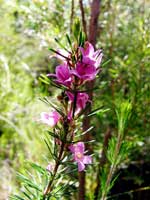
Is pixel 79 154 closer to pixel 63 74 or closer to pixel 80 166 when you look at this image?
pixel 80 166

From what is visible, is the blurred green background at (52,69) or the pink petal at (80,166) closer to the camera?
the pink petal at (80,166)

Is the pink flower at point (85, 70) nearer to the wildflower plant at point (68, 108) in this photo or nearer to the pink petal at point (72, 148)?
the wildflower plant at point (68, 108)

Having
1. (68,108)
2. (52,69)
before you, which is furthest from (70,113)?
(52,69)

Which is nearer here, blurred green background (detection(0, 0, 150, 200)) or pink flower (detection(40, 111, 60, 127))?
pink flower (detection(40, 111, 60, 127))

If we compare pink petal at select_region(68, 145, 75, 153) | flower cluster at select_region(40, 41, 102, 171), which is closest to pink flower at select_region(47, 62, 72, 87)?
flower cluster at select_region(40, 41, 102, 171)

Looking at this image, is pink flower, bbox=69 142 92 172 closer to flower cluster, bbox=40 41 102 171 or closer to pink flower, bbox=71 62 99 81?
flower cluster, bbox=40 41 102 171

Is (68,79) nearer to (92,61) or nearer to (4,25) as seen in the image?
(92,61)

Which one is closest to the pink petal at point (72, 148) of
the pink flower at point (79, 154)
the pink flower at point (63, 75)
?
the pink flower at point (79, 154)
